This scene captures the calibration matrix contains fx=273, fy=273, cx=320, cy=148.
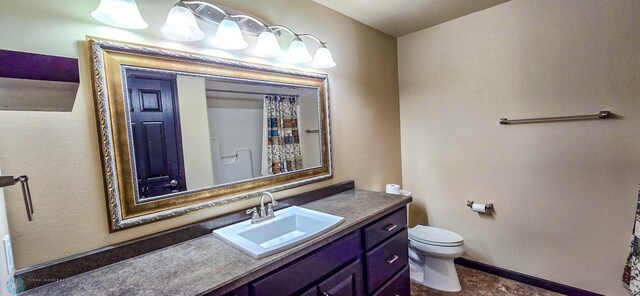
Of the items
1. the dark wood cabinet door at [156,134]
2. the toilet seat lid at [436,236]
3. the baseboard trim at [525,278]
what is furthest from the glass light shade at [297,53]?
the baseboard trim at [525,278]

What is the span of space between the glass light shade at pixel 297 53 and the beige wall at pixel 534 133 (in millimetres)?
1369

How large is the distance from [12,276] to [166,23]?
3.53 ft

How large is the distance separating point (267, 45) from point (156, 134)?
2.49ft

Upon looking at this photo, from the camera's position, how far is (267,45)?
156cm

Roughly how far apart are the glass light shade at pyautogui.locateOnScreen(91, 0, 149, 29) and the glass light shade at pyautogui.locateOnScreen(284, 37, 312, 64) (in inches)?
32.4

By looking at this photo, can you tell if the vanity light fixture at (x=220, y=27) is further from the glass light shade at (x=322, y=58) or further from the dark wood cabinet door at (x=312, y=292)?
the dark wood cabinet door at (x=312, y=292)

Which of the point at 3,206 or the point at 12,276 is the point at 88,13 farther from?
the point at 12,276

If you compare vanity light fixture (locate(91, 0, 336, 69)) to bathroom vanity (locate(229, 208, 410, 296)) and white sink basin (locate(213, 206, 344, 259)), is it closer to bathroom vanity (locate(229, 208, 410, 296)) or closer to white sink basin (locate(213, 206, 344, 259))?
white sink basin (locate(213, 206, 344, 259))

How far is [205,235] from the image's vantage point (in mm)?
1361

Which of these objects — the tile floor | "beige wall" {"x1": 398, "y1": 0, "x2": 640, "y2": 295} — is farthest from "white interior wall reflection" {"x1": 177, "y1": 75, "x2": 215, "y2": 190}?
"beige wall" {"x1": 398, "y1": 0, "x2": 640, "y2": 295}

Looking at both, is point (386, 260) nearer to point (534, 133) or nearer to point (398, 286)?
point (398, 286)

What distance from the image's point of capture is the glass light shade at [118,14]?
1.03 meters

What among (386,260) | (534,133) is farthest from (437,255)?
(534,133)

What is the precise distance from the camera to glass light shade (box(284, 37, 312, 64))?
1.71 m
